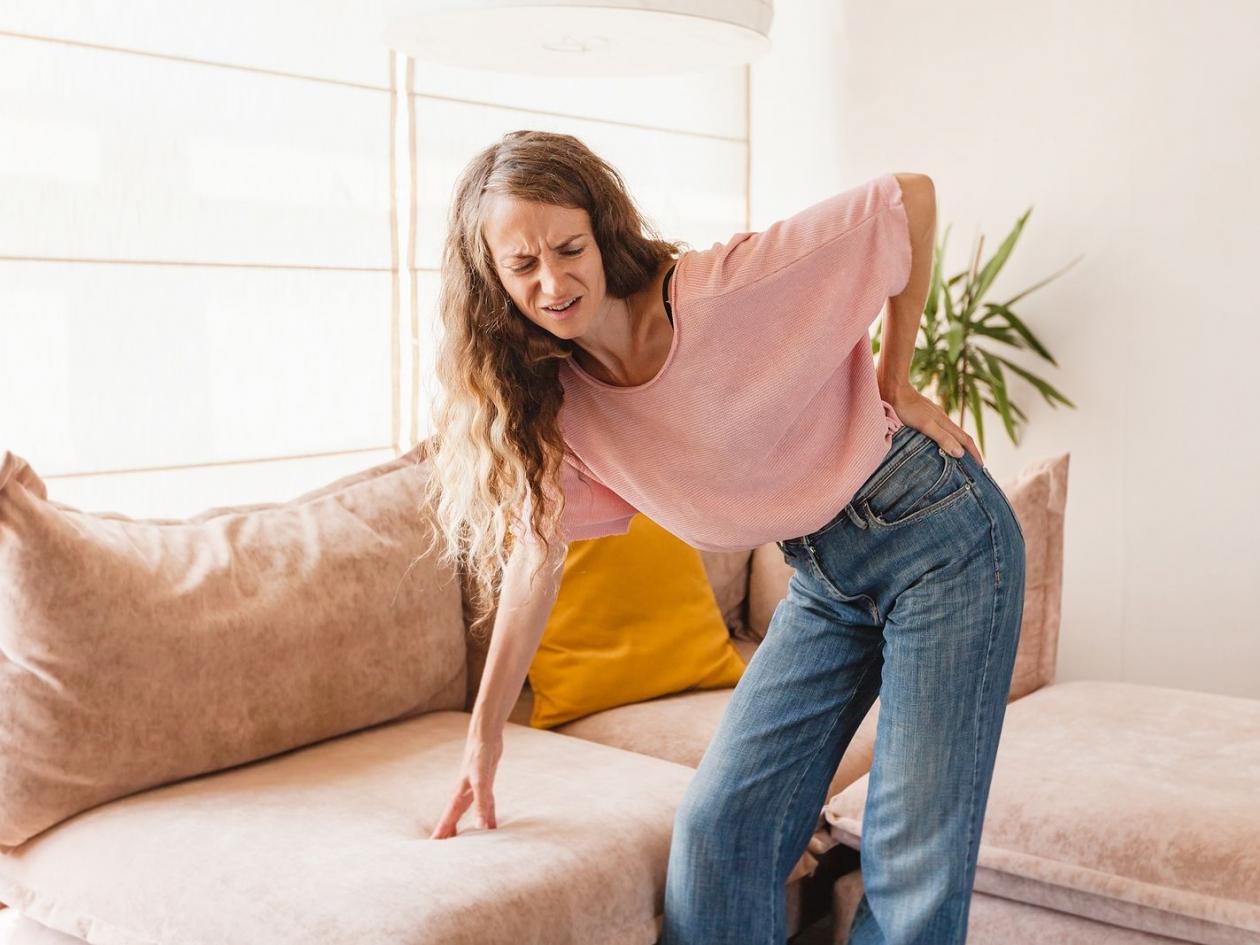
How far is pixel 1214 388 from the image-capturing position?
11.2ft

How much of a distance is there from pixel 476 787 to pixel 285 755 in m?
0.51

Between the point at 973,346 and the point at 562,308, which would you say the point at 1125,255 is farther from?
the point at 562,308

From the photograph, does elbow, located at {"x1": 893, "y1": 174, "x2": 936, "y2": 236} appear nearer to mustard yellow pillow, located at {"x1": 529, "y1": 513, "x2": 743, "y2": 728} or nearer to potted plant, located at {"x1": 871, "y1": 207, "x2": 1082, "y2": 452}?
mustard yellow pillow, located at {"x1": 529, "y1": 513, "x2": 743, "y2": 728}

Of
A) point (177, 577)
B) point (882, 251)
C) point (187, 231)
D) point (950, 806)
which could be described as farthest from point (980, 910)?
point (187, 231)

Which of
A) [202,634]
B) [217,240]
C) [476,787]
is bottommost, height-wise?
[476,787]

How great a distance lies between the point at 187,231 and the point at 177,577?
1099 mm

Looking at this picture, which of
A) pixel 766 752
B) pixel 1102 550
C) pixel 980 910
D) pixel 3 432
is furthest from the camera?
pixel 1102 550

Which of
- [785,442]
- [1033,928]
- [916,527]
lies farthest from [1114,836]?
[785,442]

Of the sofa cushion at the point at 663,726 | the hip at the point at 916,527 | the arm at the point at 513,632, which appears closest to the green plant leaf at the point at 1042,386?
the sofa cushion at the point at 663,726

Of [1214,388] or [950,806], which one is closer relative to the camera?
[950,806]

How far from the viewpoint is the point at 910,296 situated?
165 centimetres

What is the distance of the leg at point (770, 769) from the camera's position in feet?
5.56

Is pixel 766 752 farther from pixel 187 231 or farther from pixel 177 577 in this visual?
pixel 187 231

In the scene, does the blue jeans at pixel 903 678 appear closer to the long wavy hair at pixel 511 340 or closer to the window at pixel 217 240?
the long wavy hair at pixel 511 340
